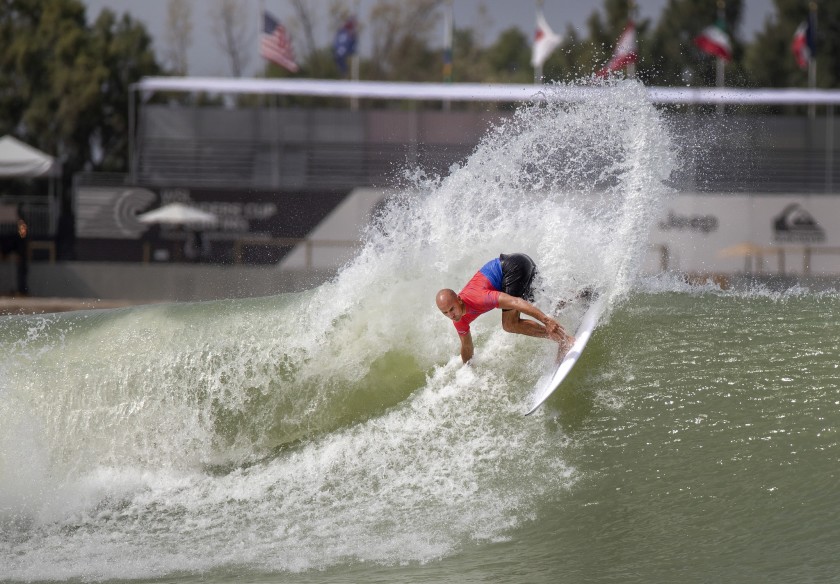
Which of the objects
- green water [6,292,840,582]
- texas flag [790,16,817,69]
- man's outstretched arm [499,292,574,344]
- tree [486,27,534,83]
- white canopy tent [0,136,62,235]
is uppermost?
tree [486,27,534,83]

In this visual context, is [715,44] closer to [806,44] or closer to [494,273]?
[806,44]

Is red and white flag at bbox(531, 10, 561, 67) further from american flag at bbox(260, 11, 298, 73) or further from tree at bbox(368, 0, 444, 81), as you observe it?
tree at bbox(368, 0, 444, 81)

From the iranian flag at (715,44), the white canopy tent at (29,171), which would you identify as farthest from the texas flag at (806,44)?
the white canopy tent at (29,171)

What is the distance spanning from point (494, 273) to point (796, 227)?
65.4 ft

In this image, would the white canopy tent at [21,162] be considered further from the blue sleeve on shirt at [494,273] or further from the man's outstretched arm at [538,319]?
the man's outstretched arm at [538,319]

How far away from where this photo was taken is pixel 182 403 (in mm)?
7938

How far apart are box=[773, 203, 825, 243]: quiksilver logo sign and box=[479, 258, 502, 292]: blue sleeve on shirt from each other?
19.4 meters

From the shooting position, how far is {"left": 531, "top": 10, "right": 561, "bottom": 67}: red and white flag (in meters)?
29.2

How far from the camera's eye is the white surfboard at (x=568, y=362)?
21.9 feet

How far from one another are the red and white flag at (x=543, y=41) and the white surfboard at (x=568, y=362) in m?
22.8

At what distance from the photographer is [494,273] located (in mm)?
7234

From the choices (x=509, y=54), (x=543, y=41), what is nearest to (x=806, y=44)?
(x=543, y=41)

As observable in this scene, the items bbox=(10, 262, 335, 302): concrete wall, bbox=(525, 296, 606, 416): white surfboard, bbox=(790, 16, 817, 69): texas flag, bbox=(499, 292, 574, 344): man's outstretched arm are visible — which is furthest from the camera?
bbox=(790, 16, 817, 69): texas flag

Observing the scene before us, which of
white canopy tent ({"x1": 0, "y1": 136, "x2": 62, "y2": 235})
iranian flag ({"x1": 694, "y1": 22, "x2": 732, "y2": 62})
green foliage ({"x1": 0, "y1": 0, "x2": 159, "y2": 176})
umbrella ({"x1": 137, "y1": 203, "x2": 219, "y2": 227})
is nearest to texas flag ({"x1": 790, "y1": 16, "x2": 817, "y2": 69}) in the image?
iranian flag ({"x1": 694, "y1": 22, "x2": 732, "y2": 62})
